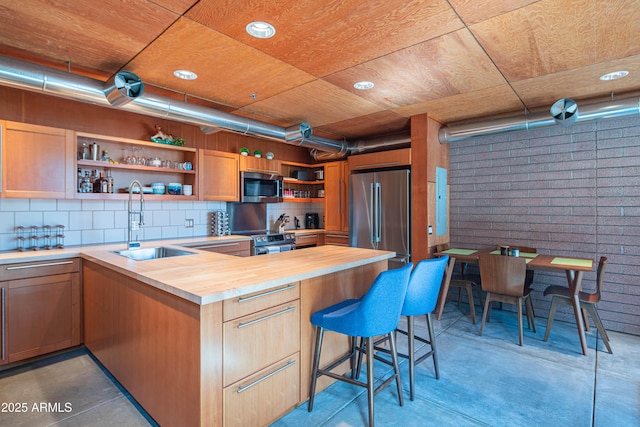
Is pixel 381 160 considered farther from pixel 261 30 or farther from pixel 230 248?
pixel 261 30

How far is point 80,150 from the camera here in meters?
3.55

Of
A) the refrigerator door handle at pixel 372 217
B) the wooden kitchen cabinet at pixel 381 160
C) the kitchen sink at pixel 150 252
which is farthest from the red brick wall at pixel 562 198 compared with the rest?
the kitchen sink at pixel 150 252

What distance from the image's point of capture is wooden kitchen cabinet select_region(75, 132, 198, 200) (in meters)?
3.48

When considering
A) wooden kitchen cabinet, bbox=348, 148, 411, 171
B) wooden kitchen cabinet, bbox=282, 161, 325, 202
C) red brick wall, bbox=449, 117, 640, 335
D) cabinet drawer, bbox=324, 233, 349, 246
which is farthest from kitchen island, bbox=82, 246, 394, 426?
wooden kitchen cabinet, bbox=282, 161, 325, 202

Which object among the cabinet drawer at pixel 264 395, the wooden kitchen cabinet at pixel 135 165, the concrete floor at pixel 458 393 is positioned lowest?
the concrete floor at pixel 458 393

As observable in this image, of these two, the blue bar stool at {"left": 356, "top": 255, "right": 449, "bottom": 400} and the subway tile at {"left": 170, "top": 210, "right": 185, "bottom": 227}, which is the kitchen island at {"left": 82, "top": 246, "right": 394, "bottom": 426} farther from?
the subway tile at {"left": 170, "top": 210, "right": 185, "bottom": 227}

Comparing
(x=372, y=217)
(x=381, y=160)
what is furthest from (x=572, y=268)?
(x=381, y=160)

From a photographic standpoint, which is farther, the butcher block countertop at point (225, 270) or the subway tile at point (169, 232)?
the subway tile at point (169, 232)

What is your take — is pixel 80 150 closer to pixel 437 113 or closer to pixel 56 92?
pixel 56 92

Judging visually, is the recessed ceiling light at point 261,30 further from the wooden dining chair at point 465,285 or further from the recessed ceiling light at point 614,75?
the wooden dining chair at point 465,285

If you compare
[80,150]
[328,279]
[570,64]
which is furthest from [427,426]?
[80,150]

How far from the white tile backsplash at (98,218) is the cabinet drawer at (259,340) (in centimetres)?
280

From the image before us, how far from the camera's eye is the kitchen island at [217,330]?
1.62 meters

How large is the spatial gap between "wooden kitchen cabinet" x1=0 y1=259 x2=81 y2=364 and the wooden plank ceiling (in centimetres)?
179
